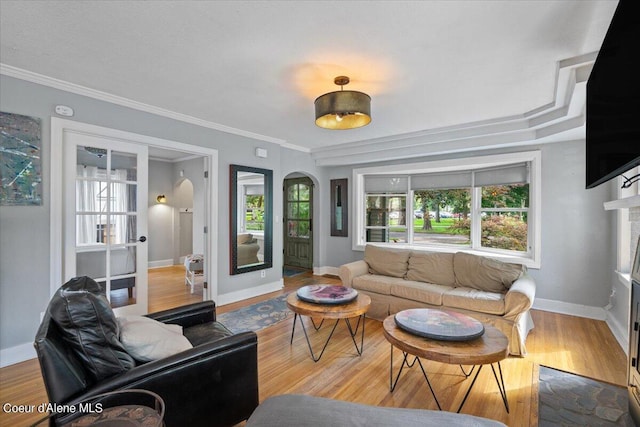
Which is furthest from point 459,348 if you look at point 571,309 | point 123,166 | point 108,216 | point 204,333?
point 123,166

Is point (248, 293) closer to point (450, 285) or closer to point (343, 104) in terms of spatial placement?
point (450, 285)

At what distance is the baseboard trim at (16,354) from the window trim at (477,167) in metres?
4.81

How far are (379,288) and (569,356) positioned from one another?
1920 mm

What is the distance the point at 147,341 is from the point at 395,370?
1.97 metres

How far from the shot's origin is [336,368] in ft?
8.56

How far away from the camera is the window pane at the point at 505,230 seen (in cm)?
447

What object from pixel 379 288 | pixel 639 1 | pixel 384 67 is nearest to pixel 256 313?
pixel 379 288

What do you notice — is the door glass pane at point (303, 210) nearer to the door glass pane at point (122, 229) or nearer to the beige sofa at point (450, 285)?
the beige sofa at point (450, 285)

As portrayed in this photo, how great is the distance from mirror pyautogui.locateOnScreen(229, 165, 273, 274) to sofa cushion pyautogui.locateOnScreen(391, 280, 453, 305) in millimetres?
2326

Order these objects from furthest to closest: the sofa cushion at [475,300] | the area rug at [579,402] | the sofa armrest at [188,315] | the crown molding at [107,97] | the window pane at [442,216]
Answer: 1. the window pane at [442,216]
2. the sofa cushion at [475,300]
3. the crown molding at [107,97]
4. the sofa armrest at [188,315]
5. the area rug at [579,402]

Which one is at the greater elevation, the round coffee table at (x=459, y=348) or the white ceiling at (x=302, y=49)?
the white ceiling at (x=302, y=49)

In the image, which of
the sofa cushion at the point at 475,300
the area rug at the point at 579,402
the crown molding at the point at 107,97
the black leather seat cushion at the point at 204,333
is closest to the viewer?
the area rug at the point at 579,402

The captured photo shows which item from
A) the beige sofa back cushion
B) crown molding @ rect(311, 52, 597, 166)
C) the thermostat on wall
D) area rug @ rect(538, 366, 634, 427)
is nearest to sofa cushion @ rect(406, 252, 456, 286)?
the beige sofa back cushion

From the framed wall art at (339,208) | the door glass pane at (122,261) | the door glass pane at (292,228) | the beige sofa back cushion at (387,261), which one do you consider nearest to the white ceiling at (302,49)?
the door glass pane at (122,261)
